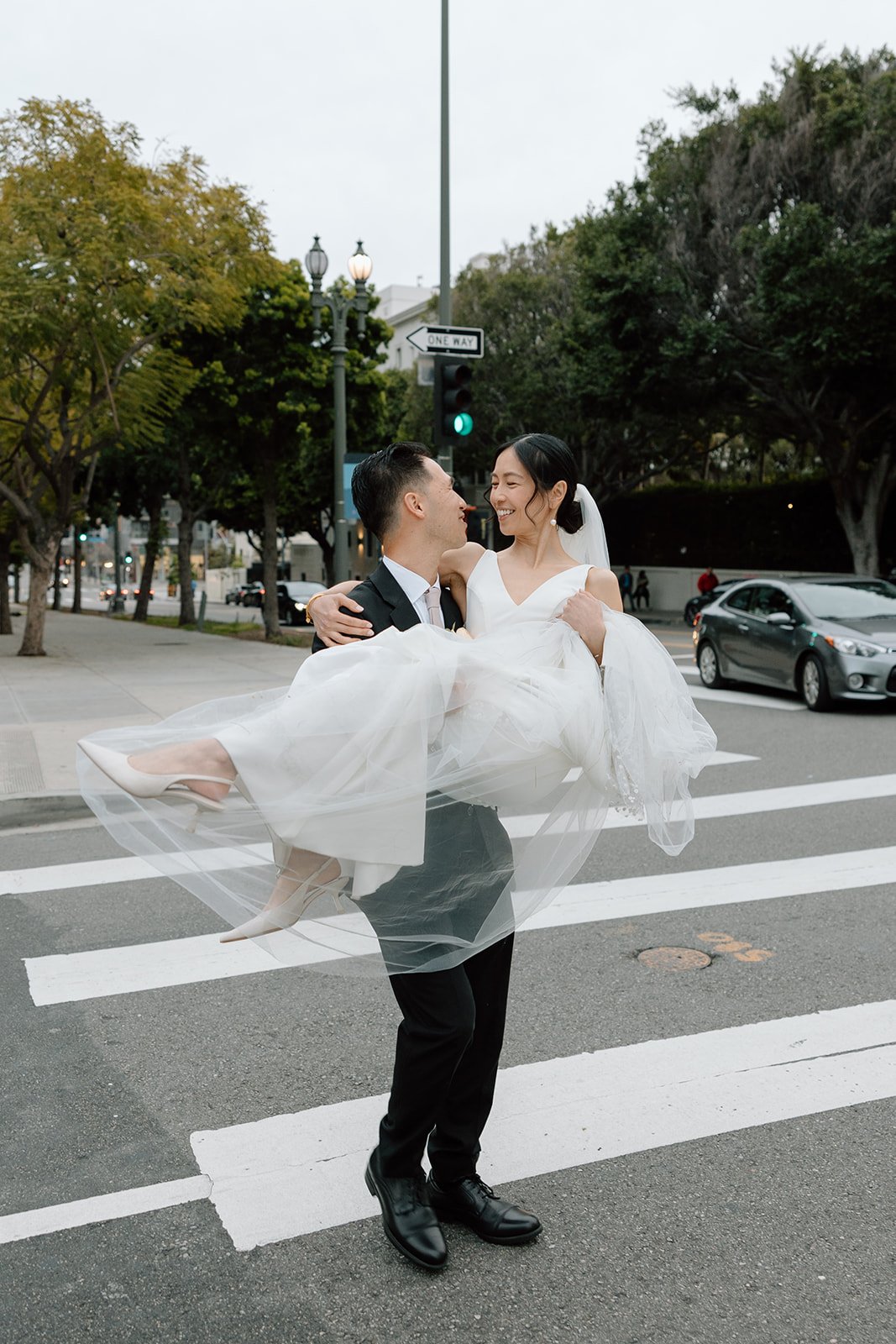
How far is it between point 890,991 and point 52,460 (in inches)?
754

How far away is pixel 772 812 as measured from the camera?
8109 mm

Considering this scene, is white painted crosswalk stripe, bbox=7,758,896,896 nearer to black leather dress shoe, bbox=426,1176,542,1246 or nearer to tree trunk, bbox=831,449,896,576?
black leather dress shoe, bbox=426,1176,542,1246

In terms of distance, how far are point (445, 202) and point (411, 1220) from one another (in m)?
14.3

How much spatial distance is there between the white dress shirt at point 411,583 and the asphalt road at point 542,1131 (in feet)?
5.26

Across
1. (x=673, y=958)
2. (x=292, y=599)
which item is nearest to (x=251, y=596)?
(x=292, y=599)

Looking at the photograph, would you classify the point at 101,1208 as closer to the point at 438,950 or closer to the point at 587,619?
the point at 438,950

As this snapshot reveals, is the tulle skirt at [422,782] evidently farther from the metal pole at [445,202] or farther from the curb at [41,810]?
the metal pole at [445,202]

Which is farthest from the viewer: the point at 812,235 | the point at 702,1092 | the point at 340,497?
the point at 812,235

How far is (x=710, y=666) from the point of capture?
15078 mm

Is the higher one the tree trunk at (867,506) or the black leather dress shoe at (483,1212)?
the tree trunk at (867,506)

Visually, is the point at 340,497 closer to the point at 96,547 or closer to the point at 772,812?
the point at 772,812

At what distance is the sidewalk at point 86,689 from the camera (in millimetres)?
8656

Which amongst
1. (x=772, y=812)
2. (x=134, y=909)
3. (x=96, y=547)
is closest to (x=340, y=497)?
(x=772, y=812)

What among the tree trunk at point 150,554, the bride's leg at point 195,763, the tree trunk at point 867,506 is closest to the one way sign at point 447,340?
the bride's leg at point 195,763
